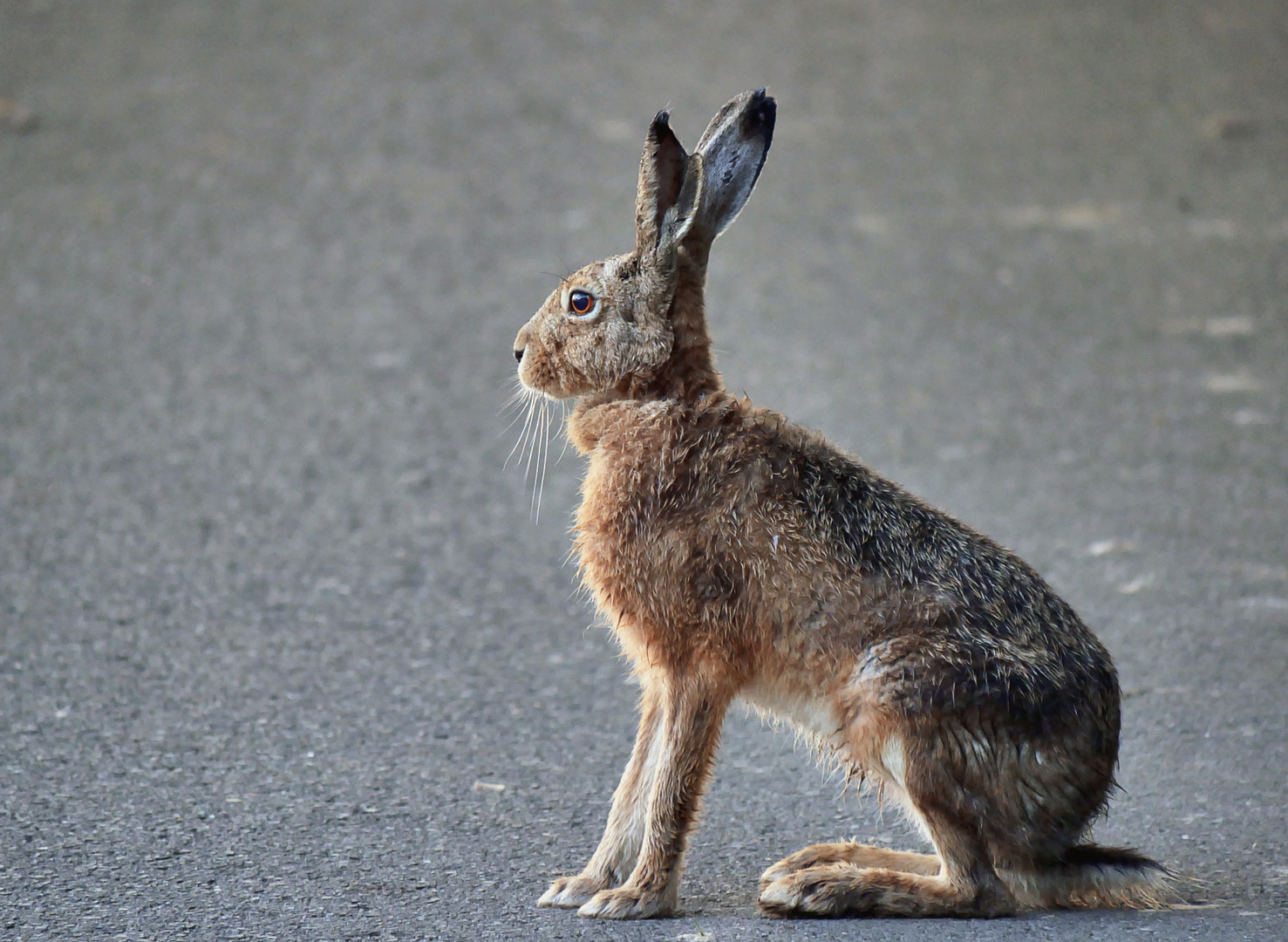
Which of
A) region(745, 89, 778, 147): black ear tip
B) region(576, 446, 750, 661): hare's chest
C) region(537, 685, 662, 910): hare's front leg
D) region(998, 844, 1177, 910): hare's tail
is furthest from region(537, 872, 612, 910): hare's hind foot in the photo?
region(745, 89, 778, 147): black ear tip

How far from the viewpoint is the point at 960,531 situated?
4.46 meters

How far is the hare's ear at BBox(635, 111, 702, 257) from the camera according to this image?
14.5 feet

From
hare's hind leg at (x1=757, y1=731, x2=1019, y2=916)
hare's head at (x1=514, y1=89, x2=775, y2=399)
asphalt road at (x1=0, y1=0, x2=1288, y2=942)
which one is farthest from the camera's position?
asphalt road at (x1=0, y1=0, x2=1288, y2=942)

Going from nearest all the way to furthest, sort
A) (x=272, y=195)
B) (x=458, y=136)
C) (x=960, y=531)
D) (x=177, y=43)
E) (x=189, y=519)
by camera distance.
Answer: (x=960, y=531)
(x=189, y=519)
(x=272, y=195)
(x=458, y=136)
(x=177, y=43)

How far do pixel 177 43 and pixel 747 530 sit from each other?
9.56 meters

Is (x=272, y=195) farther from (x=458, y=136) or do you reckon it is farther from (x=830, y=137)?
(x=830, y=137)

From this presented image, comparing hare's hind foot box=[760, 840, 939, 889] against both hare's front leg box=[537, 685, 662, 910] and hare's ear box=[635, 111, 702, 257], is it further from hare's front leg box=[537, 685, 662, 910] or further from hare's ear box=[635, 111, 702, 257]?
hare's ear box=[635, 111, 702, 257]

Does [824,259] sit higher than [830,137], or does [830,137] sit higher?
[830,137]

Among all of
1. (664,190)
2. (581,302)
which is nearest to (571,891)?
(581,302)

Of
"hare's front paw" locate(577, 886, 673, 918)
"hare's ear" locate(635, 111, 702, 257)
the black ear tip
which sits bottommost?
"hare's front paw" locate(577, 886, 673, 918)

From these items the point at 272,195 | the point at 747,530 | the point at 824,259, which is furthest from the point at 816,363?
the point at 747,530

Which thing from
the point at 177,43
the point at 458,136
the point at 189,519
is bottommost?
the point at 189,519

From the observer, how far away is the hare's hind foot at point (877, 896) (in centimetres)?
411

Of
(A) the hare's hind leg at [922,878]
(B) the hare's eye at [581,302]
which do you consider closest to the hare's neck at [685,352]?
(B) the hare's eye at [581,302]
